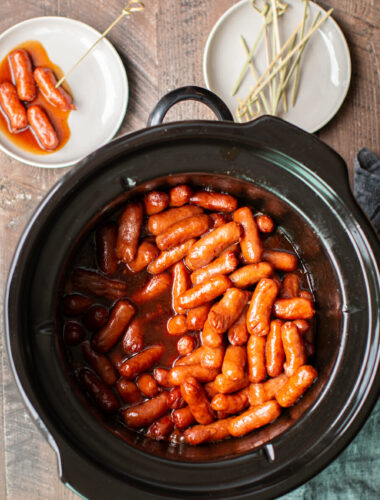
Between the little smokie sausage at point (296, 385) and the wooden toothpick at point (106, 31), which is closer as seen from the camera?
the little smokie sausage at point (296, 385)

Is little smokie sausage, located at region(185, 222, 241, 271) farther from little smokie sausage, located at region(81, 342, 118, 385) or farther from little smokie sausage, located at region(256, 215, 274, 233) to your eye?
little smokie sausage, located at region(81, 342, 118, 385)

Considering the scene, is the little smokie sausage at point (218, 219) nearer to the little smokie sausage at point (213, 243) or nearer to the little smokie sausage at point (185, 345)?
the little smokie sausage at point (213, 243)

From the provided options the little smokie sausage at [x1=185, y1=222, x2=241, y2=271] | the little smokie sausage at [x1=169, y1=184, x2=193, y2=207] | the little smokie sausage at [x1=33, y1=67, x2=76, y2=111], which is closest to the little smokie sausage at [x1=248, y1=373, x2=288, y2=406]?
the little smokie sausage at [x1=185, y1=222, x2=241, y2=271]

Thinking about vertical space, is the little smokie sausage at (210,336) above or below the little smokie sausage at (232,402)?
above

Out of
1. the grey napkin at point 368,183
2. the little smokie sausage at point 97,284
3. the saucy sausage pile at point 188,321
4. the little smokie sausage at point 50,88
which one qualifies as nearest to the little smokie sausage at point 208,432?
the saucy sausage pile at point 188,321

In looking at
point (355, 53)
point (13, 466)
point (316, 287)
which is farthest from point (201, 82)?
point (13, 466)

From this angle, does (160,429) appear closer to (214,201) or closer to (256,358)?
(256,358)

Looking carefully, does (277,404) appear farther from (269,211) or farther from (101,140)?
(101,140)
